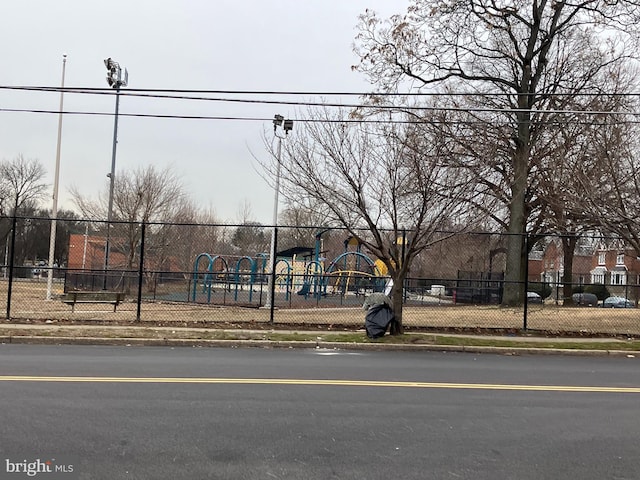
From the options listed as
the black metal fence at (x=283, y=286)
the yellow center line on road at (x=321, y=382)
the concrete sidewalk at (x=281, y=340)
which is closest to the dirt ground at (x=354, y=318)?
the black metal fence at (x=283, y=286)

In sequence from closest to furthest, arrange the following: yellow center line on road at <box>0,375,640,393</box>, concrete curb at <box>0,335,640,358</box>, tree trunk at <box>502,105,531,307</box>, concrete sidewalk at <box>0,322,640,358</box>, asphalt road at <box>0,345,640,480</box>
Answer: asphalt road at <box>0,345,640,480</box> < yellow center line on road at <box>0,375,640,393</box> < concrete curb at <box>0,335,640,358</box> < concrete sidewalk at <box>0,322,640,358</box> < tree trunk at <box>502,105,531,307</box>

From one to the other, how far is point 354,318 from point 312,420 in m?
12.0

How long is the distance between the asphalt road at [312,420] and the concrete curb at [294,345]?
86.6 inches

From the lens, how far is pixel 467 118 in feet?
72.4

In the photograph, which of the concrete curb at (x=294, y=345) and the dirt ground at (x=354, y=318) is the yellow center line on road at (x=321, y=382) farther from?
the dirt ground at (x=354, y=318)

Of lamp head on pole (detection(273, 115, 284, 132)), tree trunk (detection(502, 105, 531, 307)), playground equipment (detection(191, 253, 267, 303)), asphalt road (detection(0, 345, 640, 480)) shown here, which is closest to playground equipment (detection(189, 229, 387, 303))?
playground equipment (detection(191, 253, 267, 303))

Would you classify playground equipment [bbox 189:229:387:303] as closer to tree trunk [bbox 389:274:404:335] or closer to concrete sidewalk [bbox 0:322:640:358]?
tree trunk [bbox 389:274:404:335]

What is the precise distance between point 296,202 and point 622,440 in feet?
33.6

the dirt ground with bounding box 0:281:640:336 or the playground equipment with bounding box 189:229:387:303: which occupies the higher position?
the playground equipment with bounding box 189:229:387:303

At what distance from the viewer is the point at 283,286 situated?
3098 centimetres

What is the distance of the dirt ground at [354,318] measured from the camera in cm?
1516

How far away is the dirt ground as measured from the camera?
15.2 m

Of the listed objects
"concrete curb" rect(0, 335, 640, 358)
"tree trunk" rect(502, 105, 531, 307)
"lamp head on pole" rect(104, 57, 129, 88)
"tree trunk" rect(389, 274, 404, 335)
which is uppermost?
"lamp head on pole" rect(104, 57, 129, 88)

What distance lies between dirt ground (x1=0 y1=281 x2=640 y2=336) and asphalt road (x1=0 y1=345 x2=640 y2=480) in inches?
219
